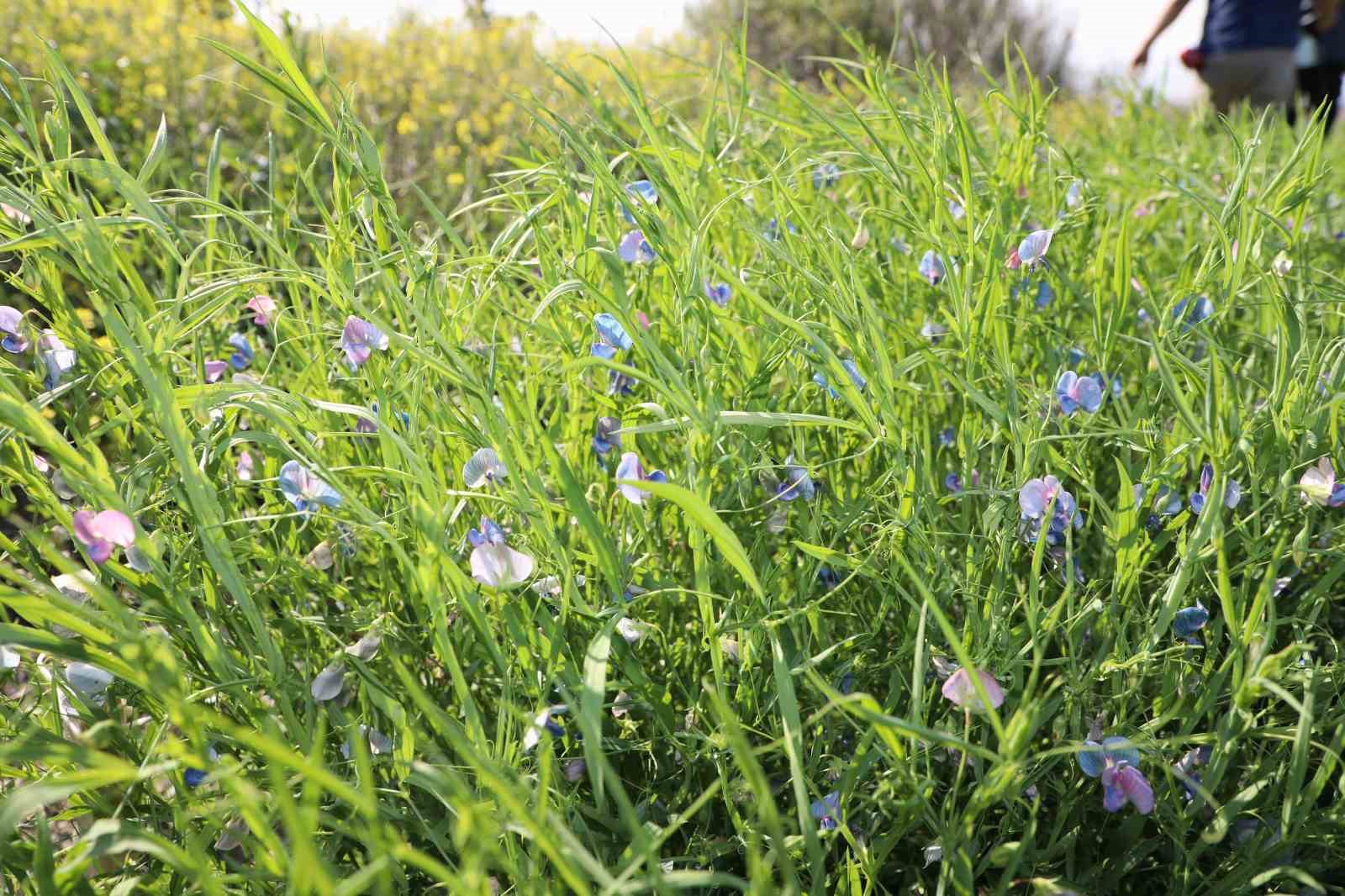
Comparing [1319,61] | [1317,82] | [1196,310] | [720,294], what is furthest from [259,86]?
[1317,82]

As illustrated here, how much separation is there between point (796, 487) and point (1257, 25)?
4151 millimetres

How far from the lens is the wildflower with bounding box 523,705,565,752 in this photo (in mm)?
755

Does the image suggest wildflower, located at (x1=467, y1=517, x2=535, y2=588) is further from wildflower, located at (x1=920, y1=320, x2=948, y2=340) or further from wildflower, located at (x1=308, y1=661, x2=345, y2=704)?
wildflower, located at (x1=920, y1=320, x2=948, y2=340)

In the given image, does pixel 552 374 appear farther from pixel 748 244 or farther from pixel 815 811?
pixel 815 811

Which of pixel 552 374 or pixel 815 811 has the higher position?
pixel 552 374

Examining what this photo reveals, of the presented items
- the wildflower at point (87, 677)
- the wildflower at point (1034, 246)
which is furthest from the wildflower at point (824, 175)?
the wildflower at point (87, 677)

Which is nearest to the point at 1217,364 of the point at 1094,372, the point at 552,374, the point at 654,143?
the point at 1094,372

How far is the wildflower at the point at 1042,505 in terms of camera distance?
0.95 m

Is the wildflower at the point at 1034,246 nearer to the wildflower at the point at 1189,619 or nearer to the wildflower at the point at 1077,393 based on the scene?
the wildflower at the point at 1077,393

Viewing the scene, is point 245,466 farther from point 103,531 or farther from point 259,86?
point 259,86

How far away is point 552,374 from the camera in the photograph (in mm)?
1331

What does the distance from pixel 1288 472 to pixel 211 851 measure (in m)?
1.12

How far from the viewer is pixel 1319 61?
4.61 meters

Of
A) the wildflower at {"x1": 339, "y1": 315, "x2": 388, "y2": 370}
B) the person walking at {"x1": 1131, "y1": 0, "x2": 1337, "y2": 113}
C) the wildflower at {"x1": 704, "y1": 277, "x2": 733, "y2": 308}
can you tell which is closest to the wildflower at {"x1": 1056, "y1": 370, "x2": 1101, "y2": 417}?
the wildflower at {"x1": 704, "y1": 277, "x2": 733, "y2": 308}
